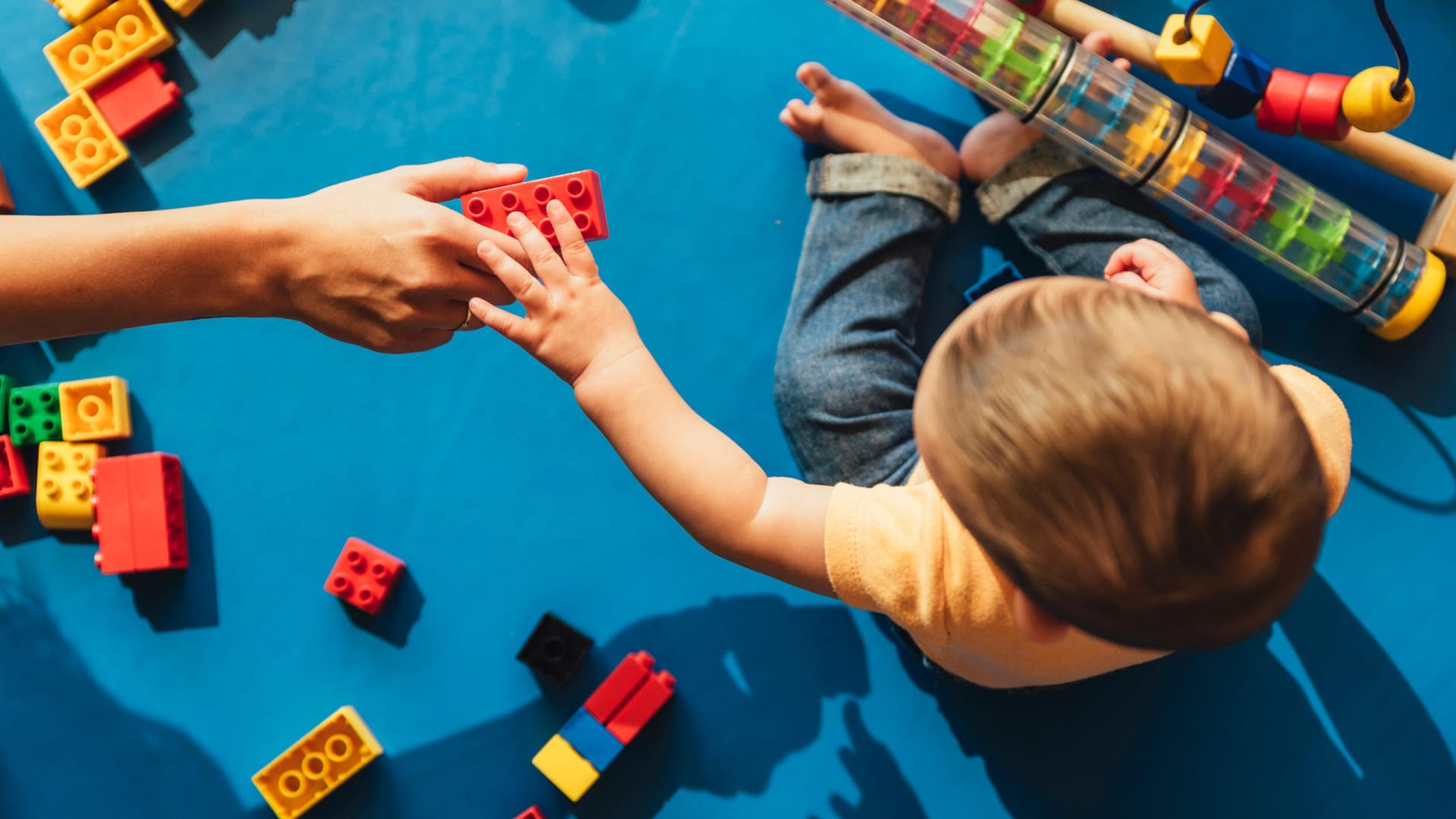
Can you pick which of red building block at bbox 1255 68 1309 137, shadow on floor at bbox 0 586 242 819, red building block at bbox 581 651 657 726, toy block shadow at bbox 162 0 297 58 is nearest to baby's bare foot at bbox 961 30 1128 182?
red building block at bbox 1255 68 1309 137

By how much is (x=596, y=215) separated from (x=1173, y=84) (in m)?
0.55

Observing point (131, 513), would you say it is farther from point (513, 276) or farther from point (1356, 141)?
point (1356, 141)

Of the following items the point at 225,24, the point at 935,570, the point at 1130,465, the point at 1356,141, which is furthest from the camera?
the point at 225,24

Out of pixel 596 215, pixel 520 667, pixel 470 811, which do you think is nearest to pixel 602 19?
pixel 596 215

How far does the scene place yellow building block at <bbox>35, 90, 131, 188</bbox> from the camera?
2.74 feet

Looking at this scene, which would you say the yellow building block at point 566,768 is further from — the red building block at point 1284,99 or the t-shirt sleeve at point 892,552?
the red building block at point 1284,99

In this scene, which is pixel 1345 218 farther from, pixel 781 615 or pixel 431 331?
pixel 431 331

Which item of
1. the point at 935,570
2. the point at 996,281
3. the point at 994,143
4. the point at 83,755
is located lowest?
the point at 83,755

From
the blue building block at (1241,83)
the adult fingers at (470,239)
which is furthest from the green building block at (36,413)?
the blue building block at (1241,83)

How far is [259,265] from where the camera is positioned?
589 millimetres

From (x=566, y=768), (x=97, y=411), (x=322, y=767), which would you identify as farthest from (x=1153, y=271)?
(x=97, y=411)

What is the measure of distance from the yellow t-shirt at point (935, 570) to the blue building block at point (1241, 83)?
27cm

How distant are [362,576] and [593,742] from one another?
247 mm

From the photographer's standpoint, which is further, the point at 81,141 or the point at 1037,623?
the point at 81,141
